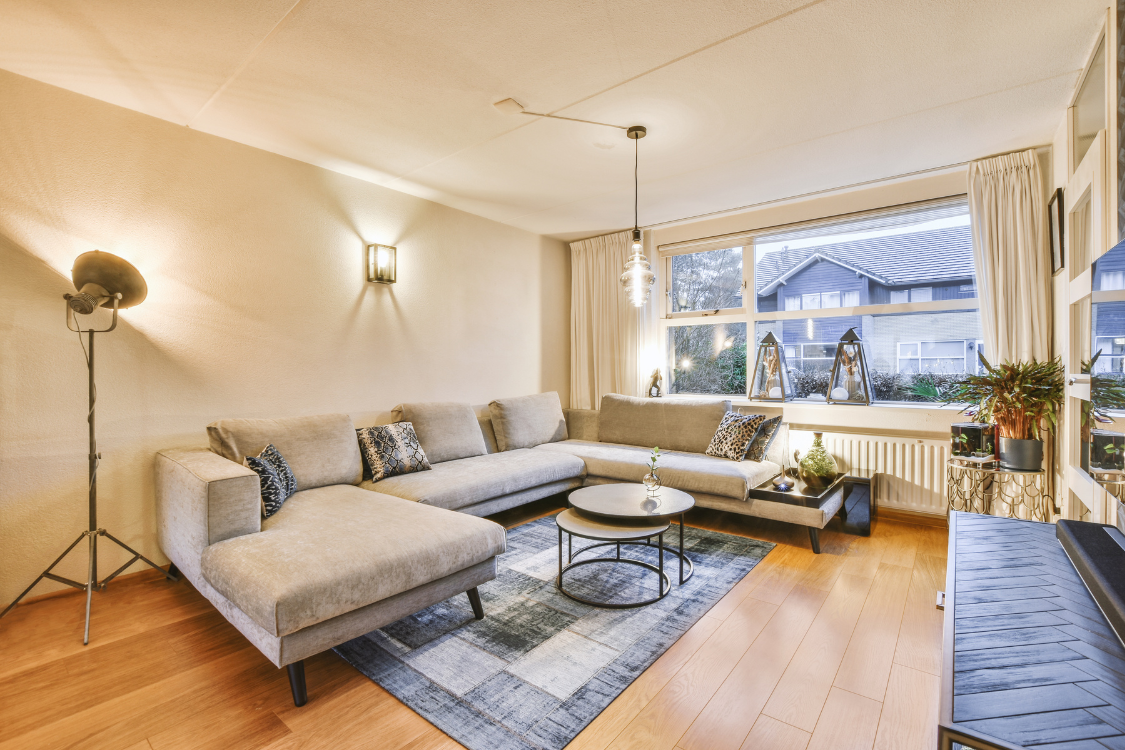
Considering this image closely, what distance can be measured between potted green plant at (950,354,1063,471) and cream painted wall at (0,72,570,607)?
3.76 metres

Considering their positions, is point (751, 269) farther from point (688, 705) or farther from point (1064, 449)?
point (688, 705)

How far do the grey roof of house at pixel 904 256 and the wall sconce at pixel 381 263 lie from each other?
3200mm

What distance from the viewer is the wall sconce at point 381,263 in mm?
3688

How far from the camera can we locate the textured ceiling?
76.6 inches

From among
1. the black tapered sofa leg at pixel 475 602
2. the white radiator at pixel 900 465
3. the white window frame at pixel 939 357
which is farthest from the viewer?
the white window frame at pixel 939 357

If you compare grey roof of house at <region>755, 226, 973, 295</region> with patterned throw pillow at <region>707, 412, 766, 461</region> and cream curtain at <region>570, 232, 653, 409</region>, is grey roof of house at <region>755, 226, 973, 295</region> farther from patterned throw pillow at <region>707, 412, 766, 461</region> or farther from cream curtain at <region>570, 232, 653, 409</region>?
cream curtain at <region>570, 232, 653, 409</region>

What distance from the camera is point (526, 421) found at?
4457 mm

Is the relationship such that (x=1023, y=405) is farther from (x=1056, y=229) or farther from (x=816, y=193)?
(x=816, y=193)

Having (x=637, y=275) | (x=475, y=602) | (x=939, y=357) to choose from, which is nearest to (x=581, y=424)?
(x=637, y=275)

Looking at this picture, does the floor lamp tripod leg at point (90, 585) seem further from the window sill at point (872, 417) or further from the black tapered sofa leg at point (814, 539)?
the window sill at point (872, 417)

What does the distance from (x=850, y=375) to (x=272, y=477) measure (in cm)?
399

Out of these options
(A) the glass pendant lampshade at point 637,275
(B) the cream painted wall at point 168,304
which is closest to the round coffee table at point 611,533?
(A) the glass pendant lampshade at point 637,275

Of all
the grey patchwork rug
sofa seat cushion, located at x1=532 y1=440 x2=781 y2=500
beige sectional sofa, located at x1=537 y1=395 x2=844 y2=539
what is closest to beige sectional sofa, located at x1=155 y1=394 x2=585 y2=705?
the grey patchwork rug

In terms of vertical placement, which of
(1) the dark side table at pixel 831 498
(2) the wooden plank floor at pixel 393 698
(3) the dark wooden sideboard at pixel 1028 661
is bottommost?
(2) the wooden plank floor at pixel 393 698
